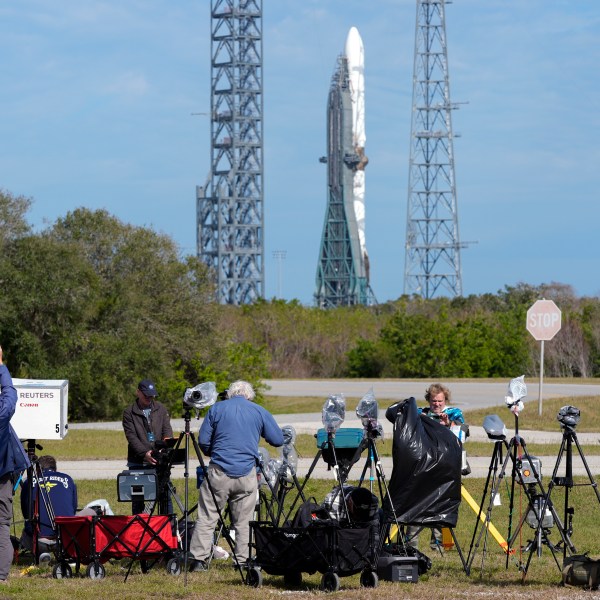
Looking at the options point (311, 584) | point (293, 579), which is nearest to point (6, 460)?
point (293, 579)

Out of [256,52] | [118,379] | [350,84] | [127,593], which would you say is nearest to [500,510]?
[127,593]

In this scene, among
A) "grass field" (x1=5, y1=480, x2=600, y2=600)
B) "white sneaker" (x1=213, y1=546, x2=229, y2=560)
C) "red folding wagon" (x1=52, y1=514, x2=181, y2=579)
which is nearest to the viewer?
"grass field" (x1=5, y1=480, x2=600, y2=600)

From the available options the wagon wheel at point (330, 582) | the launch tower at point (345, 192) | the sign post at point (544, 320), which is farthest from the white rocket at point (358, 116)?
the wagon wheel at point (330, 582)

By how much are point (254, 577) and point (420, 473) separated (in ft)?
5.24

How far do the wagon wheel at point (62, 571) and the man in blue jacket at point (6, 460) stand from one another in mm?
472

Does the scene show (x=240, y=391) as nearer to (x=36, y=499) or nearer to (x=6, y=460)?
(x=6, y=460)

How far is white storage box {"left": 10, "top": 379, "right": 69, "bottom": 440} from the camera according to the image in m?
11.3

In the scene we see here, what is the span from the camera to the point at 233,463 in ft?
33.4

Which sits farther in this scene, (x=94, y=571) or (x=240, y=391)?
(x=240, y=391)

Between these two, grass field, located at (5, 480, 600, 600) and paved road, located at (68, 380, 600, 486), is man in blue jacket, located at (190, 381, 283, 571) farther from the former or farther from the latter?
paved road, located at (68, 380, 600, 486)

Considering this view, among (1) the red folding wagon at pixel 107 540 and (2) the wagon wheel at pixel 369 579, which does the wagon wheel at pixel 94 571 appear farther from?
(2) the wagon wheel at pixel 369 579

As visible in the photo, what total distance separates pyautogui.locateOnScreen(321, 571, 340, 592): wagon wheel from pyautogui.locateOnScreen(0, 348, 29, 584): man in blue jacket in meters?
2.59

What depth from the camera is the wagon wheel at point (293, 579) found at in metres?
9.88

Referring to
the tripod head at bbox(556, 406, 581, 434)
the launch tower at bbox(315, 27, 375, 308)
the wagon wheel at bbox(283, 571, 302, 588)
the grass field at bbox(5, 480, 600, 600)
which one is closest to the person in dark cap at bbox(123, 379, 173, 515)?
the grass field at bbox(5, 480, 600, 600)
